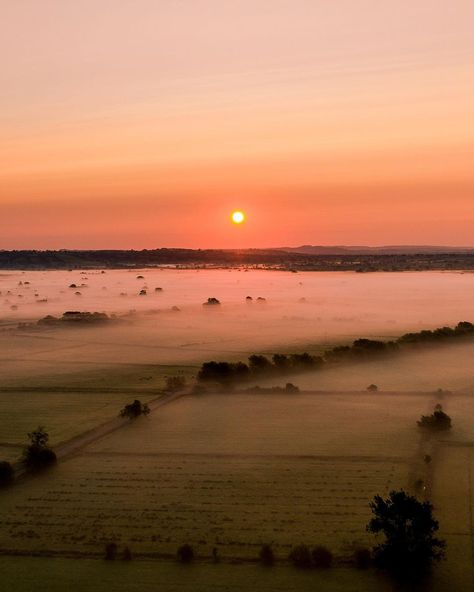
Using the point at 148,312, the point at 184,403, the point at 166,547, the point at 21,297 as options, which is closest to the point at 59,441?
the point at 184,403

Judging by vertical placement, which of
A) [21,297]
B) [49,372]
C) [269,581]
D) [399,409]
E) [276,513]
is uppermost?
[21,297]

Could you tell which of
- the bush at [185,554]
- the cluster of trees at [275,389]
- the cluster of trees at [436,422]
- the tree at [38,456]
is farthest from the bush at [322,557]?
the cluster of trees at [275,389]

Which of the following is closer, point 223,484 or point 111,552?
point 111,552

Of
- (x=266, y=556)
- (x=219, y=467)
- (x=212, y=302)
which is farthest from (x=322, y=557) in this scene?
(x=212, y=302)

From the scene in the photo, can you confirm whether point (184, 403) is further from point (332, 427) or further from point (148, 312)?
point (148, 312)

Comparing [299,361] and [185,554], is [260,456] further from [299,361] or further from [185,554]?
[299,361]

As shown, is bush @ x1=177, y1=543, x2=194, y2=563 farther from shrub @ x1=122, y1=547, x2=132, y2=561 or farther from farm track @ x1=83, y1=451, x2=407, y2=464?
farm track @ x1=83, y1=451, x2=407, y2=464

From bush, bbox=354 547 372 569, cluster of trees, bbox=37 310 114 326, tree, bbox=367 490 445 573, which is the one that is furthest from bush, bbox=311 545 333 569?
cluster of trees, bbox=37 310 114 326
